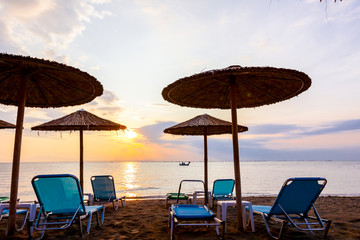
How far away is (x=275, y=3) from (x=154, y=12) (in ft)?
18.4

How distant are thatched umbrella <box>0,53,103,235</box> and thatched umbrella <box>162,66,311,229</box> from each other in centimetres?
152

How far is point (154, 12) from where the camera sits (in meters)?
7.20

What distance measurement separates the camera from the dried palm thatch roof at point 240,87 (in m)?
3.41

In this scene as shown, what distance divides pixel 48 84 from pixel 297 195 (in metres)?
4.66

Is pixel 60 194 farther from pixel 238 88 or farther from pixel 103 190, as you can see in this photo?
pixel 238 88

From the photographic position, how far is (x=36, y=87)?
4469 mm

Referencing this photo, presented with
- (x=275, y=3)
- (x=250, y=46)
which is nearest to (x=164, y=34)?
(x=250, y=46)

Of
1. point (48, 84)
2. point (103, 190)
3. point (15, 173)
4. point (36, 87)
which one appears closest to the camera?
point (15, 173)

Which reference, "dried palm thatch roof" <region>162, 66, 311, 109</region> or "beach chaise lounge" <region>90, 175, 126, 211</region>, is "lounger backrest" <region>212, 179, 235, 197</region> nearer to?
"dried palm thatch roof" <region>162, 66, 311, 109</region>

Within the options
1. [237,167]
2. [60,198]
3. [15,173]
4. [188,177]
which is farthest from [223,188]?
[188,177]

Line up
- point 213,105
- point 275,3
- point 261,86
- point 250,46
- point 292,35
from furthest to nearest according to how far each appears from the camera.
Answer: point 250,46 < point 292,35 < point 213,105 < point 261,86 < point 275,3

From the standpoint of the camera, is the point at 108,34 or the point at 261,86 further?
the point at 108,34

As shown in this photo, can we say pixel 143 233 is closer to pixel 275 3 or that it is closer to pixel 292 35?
pixel 275 3

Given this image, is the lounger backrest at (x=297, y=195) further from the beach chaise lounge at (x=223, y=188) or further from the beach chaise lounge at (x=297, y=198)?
the beach chaise lounge at (x=223, y=188)
